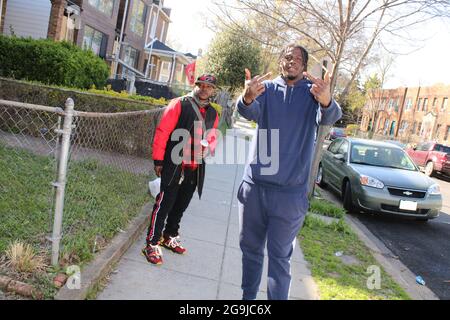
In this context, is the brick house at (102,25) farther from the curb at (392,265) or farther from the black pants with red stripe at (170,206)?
the curb at (392,265)

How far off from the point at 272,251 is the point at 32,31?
16.3 meters

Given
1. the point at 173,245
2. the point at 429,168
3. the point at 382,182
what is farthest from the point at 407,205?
the point at 429,168

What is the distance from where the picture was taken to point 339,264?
16.6 ft

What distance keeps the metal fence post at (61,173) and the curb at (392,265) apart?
3.57m

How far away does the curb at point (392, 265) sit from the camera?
4754mm

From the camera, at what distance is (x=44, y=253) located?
11.6 ft

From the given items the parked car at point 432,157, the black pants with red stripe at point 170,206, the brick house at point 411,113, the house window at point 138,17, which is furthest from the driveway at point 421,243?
the brick house at point 411,113

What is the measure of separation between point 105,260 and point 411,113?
Result: 4637 cm

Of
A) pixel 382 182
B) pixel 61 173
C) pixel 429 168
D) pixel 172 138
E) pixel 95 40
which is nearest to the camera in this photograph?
pixel 61 173

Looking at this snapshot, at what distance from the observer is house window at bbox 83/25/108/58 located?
776 inches

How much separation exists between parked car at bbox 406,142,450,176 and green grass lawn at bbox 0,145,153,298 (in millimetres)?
16828

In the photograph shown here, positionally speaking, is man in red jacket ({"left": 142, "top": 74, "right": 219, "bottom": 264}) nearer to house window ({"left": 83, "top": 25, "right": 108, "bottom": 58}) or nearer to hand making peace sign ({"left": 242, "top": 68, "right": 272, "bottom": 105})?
hand making peace sign ({"left": 242, "top": 68, "right": 272, "bottom": 105})

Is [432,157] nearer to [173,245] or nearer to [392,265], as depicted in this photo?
[392,265]

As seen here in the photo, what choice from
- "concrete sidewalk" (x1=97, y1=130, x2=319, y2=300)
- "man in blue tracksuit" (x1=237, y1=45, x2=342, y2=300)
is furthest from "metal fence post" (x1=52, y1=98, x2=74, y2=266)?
"man in blue tracksuit" (x1=237, y1=45, x2=342, y2=300)
